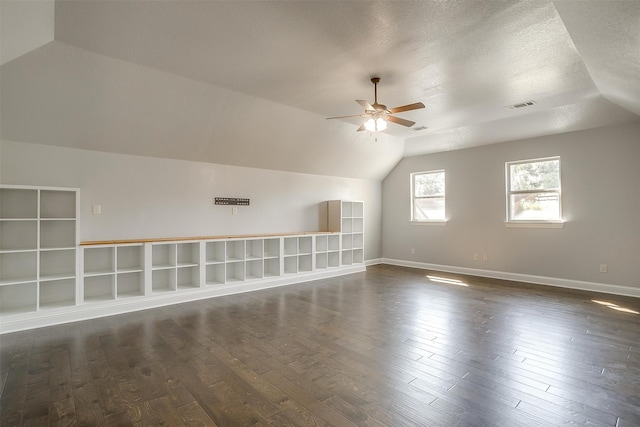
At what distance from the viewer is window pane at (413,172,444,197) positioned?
24.2ft

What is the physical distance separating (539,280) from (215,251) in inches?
223

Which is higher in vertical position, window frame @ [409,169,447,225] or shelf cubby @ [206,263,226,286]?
window frame @ [409,169,447,225]

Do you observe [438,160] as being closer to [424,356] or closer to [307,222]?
[307,222]

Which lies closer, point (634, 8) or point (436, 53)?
point (634, 8)

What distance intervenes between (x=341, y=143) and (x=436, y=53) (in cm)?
321

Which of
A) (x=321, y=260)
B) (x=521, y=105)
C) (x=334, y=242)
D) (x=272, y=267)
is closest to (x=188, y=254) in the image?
(x=272, y=267)

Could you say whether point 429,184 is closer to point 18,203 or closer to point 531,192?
point 531,192

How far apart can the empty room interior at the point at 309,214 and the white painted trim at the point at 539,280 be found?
31 mm

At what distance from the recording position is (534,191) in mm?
6004

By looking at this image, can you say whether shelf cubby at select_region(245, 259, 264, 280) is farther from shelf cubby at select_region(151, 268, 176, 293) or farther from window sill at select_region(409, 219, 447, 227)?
window sill at select_region(409, 219, 447, 227)

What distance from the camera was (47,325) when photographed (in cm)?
372

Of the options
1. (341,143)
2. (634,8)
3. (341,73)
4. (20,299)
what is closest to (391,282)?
(341,143)

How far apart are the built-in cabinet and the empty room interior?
0.11 feet

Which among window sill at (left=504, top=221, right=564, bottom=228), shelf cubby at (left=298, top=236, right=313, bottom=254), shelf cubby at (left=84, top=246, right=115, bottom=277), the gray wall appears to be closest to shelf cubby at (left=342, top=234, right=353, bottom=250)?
shelf cubby at (left=298, top=236, right=313, bottom=254)
